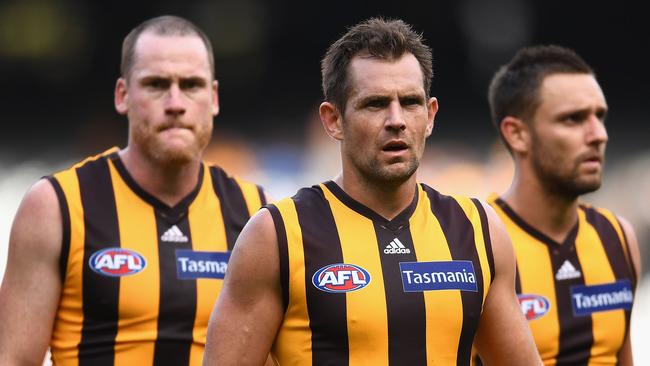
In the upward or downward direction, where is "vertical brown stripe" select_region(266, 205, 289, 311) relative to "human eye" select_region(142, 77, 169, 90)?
downward

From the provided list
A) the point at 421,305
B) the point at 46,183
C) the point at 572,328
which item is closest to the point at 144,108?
the point at 46,183

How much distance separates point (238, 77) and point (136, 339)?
10291 mm

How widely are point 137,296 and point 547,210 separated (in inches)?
68.8

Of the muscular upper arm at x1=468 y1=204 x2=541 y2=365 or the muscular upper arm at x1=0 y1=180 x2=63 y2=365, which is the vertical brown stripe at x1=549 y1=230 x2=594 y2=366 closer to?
the muscular upper arm at x1=468 y1=204 x2=541 y2=365

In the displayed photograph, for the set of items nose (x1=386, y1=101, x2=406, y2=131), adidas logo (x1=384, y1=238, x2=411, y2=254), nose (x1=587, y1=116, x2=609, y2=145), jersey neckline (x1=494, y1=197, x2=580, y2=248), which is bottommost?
adidas logo (x1=384, y1=238, x2=411, y2=254)

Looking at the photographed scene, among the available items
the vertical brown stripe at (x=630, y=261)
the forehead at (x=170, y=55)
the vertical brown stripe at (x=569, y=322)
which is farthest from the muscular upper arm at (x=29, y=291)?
the vertical brown stripe at (x=630, y=261)

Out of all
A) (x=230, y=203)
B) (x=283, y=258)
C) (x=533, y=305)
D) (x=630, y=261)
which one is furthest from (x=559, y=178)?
(x=283, y=258)

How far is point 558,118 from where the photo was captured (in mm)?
4988

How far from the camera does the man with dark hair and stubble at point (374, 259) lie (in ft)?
11.2

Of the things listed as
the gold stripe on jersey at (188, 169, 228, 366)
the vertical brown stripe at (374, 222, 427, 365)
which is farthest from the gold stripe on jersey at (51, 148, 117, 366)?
the vertical brown stripe at (374, 222, 427, 365)

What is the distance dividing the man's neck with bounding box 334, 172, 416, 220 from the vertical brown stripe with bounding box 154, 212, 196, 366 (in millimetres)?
915

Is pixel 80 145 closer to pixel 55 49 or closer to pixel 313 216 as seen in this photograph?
pixel 55 49

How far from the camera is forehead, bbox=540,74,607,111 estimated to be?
16.3 ft

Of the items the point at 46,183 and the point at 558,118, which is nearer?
the point at 46,183
